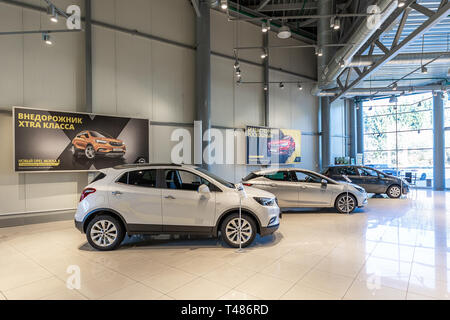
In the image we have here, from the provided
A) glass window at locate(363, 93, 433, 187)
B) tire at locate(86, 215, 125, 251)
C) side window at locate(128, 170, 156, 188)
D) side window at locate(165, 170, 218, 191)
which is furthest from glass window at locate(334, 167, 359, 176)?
tire at locate(86, 215, 125, 251)

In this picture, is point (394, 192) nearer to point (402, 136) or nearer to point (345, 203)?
point (345, 203)

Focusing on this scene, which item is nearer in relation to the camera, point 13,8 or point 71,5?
point 13,8

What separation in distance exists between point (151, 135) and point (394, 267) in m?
7.24

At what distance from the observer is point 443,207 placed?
7625 millimetres

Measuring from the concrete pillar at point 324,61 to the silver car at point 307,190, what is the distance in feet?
12.6

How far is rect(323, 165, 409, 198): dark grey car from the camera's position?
30.5 feet

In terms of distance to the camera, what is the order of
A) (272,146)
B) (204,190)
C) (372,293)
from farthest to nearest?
1. (272,146)
2. (204,190)
3. (372,293)

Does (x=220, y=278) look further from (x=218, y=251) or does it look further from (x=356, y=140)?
(x=356, y=140)

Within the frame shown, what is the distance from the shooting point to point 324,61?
31.8ft

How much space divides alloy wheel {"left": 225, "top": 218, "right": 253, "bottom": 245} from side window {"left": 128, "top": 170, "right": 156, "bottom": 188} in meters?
1.48

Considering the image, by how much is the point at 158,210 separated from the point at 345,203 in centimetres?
538

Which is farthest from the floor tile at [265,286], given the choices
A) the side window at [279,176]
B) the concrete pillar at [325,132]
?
the concrete pillar at [325,132]

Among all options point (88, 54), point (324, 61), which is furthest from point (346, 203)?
point (88, 54)
